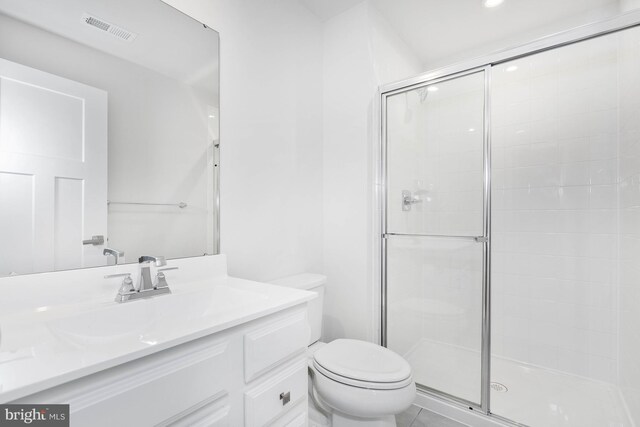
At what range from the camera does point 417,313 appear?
207cm

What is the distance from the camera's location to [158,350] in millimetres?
670

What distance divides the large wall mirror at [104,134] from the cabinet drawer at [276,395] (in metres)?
0.66

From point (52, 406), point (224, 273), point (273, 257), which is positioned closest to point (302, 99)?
point (273, 257)

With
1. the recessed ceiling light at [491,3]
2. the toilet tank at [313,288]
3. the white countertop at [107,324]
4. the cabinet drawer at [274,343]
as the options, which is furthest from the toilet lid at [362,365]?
the recessed ceiling light at [491,3]

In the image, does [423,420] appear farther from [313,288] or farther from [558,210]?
[558,210]

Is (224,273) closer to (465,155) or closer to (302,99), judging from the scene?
(302,99)

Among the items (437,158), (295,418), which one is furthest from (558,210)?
(295,418)

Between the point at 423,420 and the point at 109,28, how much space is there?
233 centimetres

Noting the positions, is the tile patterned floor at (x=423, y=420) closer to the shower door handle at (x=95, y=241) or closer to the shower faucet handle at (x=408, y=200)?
the shower faucet handle at (x=408, y=200)

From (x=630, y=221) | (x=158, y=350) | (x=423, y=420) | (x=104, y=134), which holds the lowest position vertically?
(x=423, y=420)

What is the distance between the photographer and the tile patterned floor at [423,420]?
162cm

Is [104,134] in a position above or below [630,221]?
above

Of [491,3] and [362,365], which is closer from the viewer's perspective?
[362,365]
